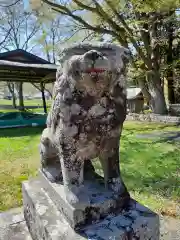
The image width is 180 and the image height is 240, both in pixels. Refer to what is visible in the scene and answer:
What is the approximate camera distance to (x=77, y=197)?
5.04 ft

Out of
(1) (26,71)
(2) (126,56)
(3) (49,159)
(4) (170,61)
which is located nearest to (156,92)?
(4) (170,61)

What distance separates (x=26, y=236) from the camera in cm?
219

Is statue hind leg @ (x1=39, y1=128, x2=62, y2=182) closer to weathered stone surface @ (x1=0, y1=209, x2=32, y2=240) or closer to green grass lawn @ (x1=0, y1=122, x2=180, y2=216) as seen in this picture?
weathered stone surface @ (x1=0, y1=209, x2=32, y2=240)

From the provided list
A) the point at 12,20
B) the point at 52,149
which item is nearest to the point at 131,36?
the point at 52,149

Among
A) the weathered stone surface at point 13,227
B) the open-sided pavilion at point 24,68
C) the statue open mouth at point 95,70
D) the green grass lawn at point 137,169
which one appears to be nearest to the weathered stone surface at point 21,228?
the weathered stone surface at point 13,227

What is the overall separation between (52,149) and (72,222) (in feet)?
2.10

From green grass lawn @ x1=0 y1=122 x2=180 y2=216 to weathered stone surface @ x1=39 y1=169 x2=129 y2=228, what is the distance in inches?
50.6

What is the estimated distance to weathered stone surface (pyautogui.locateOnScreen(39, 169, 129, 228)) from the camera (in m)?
1.50

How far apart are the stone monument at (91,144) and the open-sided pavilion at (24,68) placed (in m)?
Result: 7.88

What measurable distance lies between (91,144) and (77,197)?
357 millimetres

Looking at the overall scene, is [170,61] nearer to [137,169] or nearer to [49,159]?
[137,169]

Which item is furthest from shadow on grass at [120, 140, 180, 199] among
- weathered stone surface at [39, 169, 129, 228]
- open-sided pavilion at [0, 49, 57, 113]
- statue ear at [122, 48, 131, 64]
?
open-sided pavilion at [0, 49, 57, 113]

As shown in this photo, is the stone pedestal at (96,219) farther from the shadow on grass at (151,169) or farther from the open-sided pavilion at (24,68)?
the open-sided pavilion at (24,68)

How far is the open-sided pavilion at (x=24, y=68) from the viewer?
901 centimetres
